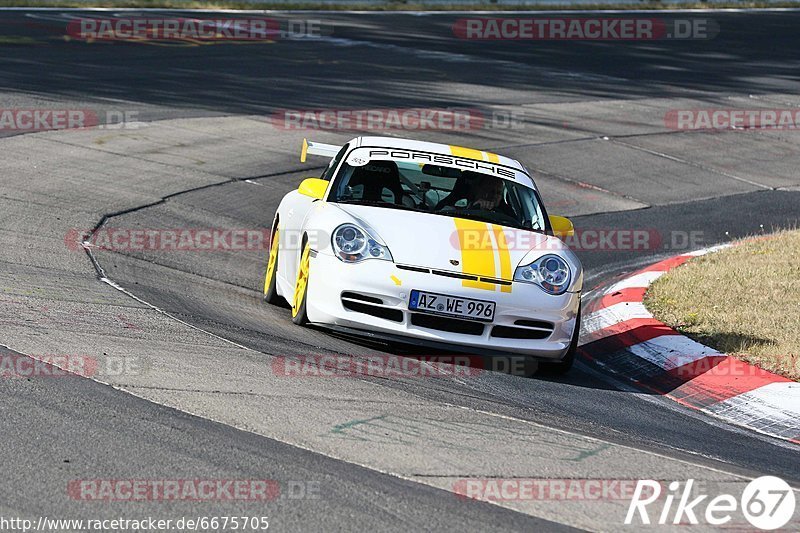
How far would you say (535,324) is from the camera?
7.26m

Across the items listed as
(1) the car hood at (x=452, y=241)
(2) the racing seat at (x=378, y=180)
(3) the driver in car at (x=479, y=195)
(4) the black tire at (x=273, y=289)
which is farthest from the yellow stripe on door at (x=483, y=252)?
(4) the black tire at (x=273, y=289)

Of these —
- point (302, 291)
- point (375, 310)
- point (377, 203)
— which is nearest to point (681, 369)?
point (375, 310)

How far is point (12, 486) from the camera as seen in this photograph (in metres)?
4.25

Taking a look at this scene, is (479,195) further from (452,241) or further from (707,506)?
(707,506)

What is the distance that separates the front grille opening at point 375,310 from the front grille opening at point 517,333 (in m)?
0.60

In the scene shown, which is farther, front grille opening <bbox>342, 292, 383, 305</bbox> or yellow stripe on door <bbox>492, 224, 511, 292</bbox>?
yellow stripe on door <bbox>492, 224, 511, 292</bbox>

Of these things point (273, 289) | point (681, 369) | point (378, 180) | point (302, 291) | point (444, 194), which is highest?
point (378, 180)

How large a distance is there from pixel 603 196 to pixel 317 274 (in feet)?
25.0

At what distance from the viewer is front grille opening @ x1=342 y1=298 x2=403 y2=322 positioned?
708 centimetres

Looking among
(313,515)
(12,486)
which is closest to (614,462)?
(313,515)

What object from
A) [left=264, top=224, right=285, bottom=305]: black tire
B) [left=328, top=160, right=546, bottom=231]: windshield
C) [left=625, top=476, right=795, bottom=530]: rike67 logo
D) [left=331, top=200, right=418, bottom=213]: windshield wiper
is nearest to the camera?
[left=625, top=476, right=795, bottom=530]: rike67 logo

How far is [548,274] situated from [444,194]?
1379 mm

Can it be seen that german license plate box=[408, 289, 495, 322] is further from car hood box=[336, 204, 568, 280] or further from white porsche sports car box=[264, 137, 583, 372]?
car hood box=[336, 204, 568, 280]

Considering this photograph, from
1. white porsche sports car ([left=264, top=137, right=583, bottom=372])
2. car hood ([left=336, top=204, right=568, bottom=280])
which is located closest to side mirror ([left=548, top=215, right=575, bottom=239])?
white porsche sports car ([left=264, top=137, right=583, bottom=372])
